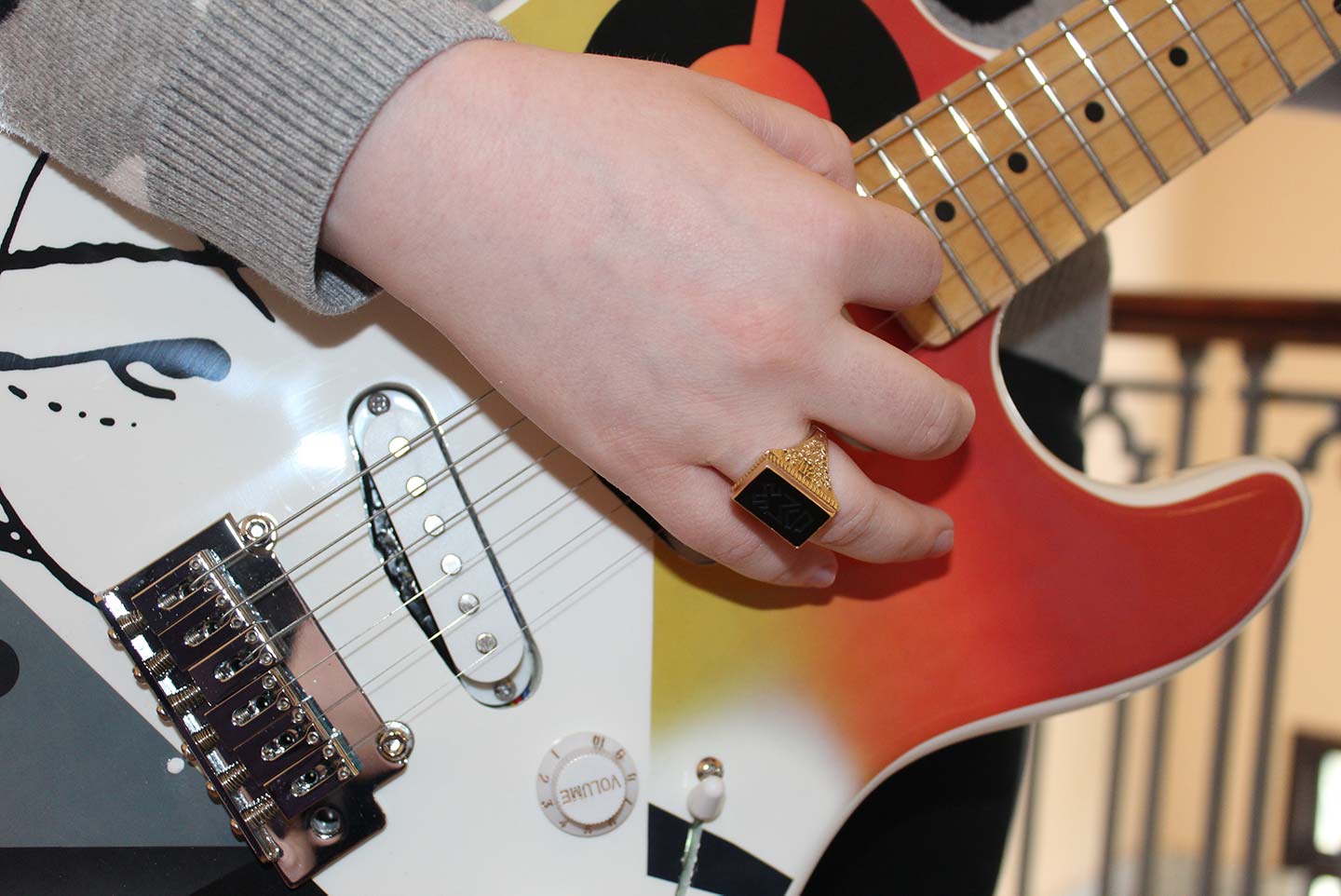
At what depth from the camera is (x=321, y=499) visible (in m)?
0.57

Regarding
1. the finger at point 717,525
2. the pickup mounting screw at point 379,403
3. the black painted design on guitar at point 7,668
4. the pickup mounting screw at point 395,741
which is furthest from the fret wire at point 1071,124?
the black painted design on guitar at point 7,668

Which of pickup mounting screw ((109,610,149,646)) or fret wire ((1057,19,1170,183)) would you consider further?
fret wire ((1057,19,1170,183))

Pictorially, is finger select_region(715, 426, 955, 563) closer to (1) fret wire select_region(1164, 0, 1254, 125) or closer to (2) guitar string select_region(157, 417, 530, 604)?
(2) guitar string select_region(157, 417, 530, 604)

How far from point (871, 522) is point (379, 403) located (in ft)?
0.97

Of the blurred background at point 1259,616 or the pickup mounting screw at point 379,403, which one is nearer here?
the pickup mounting screw at point 379,403

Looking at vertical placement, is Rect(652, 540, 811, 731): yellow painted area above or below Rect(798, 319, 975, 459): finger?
below

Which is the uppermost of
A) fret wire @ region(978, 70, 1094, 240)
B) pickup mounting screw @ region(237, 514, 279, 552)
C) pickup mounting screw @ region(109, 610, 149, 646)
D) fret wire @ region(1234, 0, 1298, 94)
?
A: fret wire @ region(1234, 0, 1298, 94)

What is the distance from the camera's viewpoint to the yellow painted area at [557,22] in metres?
0.61

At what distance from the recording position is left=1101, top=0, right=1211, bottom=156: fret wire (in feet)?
2.17

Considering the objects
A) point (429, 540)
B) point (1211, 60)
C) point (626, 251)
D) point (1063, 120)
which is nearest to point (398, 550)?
point (429, 540)

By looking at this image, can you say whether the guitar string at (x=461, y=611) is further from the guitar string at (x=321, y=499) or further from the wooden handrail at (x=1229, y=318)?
the wooden handrail at (x=1229, y=318)

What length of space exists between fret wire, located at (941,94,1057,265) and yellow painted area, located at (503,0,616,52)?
0.78 feet

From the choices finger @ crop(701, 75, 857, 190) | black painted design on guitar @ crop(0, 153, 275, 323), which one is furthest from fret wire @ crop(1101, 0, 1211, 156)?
black painted design on guitar @ crop(0, 153, 275, 323)

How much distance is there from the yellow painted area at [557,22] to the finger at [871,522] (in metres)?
0.30
